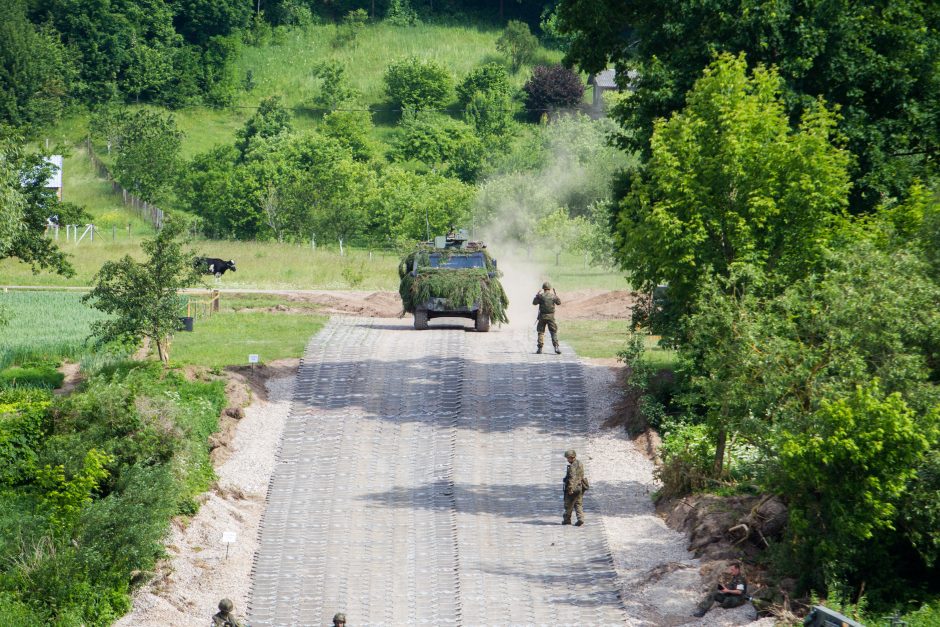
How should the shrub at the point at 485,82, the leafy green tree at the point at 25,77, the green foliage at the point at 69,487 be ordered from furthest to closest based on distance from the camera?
the shrub at the point at 485,82
the leafy green tree at the point at 25,77
the green foliage at the point at 69,487

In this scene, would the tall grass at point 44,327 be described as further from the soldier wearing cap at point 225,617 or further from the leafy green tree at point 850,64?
the soldier wearing cap at point 225,617

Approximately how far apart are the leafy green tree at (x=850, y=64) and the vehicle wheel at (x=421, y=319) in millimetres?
9251

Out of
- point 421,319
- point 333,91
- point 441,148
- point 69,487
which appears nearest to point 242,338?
point 421,319

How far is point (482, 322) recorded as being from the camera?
35656mm

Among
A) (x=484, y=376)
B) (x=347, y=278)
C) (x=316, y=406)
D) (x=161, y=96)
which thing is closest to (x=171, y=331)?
(x=316, y=406)

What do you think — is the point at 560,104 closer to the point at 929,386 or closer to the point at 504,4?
the point at 504,4

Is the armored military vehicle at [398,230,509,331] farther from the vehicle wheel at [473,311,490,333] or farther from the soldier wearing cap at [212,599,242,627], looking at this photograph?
the soldier wearing cap at [212,599,242,627]

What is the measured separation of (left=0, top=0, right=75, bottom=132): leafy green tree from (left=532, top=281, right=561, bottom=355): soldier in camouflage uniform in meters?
65.8

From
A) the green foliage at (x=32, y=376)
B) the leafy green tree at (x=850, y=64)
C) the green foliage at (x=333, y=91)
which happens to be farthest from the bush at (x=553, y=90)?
the green foliage at (x=32, y=376)

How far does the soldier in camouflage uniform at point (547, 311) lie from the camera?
30688mm

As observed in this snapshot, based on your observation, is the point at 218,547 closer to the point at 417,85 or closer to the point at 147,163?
the point at 147,163

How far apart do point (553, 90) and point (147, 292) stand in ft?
246

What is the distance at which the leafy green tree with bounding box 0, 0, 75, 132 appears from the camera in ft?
295

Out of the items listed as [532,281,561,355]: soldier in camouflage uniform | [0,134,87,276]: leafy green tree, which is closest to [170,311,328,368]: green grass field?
[0,134,87,276]: leafy green tree
